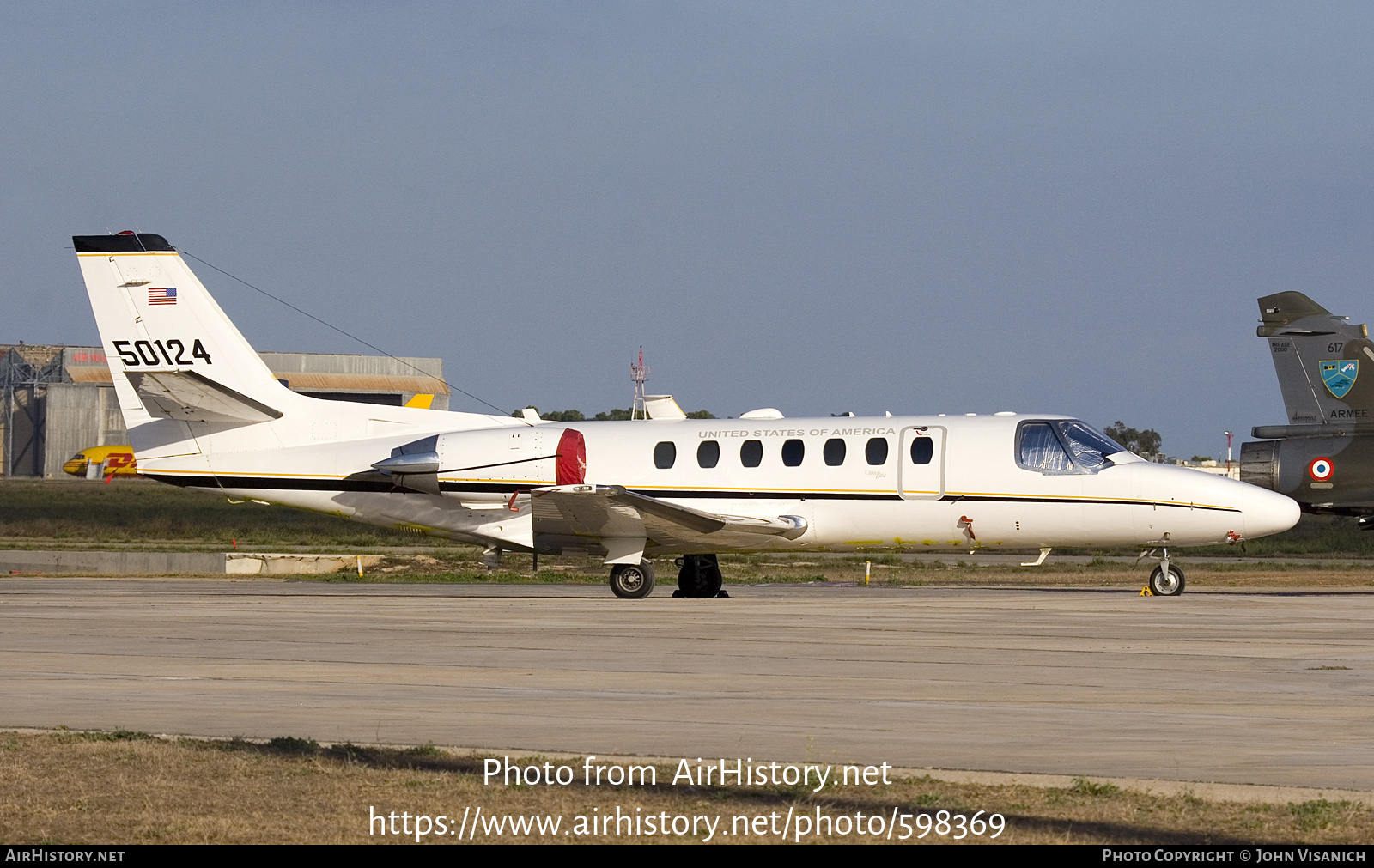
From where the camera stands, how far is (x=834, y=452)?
24.0 meters

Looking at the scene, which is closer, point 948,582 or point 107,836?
point 107,836

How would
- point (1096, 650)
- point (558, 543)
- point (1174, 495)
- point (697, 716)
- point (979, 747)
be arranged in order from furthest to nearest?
point (558, 543) → point (1174, 495) → point (1096, 650) → point (697, 716) → point (979, 747)

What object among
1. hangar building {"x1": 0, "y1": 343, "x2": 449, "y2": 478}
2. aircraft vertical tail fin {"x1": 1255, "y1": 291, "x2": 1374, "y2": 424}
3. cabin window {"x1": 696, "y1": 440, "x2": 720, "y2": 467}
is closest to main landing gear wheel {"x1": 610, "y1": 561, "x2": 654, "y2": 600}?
cabin window {"x1": 696, "y1": 440, "x2": 720, "y2": 467}

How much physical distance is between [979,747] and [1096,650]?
5980mm

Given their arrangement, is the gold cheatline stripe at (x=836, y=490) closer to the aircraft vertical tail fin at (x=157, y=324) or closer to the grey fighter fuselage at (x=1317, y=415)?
the aircraft vertical tail fin at (x=157, y=324)

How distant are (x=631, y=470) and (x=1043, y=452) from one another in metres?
6.61

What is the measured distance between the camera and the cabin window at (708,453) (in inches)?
968

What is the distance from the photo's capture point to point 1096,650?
584 inches

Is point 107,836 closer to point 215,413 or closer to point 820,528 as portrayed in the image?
point 820,528

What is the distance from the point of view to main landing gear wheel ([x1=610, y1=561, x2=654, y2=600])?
24406 mm

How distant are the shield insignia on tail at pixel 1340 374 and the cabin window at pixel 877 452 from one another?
1164cm

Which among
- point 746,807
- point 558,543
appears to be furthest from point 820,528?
point 746,807

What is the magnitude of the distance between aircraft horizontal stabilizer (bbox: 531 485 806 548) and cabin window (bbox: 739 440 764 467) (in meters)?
0.89

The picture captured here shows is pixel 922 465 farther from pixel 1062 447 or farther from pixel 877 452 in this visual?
pixel 1062 447
